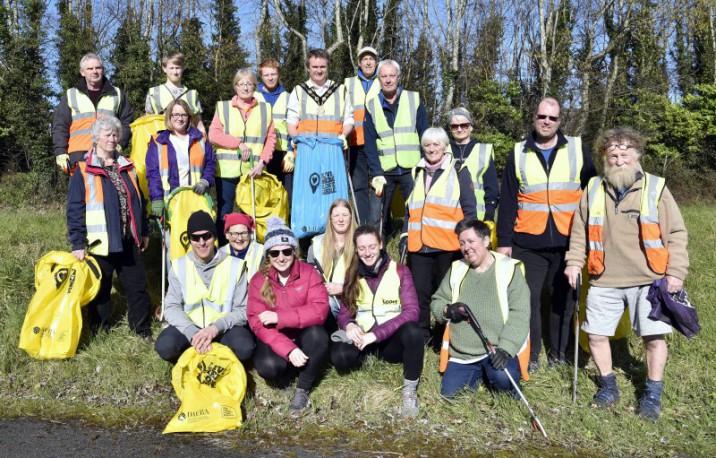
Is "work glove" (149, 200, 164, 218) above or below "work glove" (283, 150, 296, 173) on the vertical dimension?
below

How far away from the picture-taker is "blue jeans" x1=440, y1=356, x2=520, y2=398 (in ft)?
14.7

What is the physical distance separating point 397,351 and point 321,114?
114 inches

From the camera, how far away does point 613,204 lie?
14.2ft

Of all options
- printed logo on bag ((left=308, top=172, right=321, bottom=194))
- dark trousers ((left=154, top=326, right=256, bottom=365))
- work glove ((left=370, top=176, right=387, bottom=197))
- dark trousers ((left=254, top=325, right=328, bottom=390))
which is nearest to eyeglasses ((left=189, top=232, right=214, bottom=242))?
dark trousers ((left=154, top=326, right=256, bottom=365))

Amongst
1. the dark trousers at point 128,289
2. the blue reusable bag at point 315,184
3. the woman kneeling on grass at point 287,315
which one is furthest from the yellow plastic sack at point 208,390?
the blue reusable bag at point 315,184

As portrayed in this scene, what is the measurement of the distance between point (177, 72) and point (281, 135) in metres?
1.32

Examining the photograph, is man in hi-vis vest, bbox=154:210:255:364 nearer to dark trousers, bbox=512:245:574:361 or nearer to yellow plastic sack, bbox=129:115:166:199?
yellow plastic sack, bbox=129:115:166:199

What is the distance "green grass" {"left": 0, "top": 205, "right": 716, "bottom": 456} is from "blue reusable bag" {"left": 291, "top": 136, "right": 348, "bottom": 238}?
1918 millimetres

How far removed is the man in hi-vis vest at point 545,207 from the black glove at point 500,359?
832 millimetres

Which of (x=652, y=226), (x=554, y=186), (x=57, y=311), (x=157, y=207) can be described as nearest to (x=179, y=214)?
(x=157, y=207)

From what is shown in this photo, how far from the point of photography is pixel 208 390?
14.3ft

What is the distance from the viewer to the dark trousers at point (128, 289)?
5.46 metres

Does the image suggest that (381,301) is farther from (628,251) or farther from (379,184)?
(628,251)

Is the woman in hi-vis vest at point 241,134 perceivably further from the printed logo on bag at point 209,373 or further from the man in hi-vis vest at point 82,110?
the printed logo on bag at point 209,373
